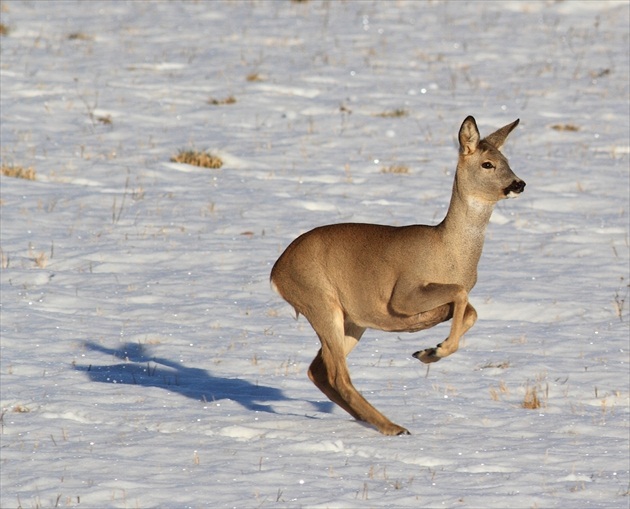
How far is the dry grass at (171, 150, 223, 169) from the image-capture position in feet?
54.5

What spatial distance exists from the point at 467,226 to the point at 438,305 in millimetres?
537

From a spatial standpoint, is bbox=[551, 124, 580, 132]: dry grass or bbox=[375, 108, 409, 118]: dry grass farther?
bbox=[375, 108, 409, 118]: dry grass

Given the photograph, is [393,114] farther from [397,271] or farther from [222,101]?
[397,271]

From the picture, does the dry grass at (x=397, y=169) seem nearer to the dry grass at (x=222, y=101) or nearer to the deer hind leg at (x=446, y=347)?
the dry grass at (x=222, y=101)

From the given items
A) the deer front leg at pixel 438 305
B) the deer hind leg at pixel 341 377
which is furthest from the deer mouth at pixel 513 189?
the deer hind leg at pixel 341 377

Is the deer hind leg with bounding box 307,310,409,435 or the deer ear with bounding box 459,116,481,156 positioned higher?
the deer ear with bounding box 459,116,481,156

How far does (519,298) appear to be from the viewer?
481 inches

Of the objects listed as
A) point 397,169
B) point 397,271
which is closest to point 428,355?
point 397,271

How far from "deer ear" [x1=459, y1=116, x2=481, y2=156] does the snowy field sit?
70.4 inches

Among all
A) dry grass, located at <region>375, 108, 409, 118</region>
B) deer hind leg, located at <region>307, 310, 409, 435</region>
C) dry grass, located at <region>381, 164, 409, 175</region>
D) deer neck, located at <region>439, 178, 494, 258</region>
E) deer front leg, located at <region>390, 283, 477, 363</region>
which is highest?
deer neck, located at <region>439, 178, 494, 258</region>

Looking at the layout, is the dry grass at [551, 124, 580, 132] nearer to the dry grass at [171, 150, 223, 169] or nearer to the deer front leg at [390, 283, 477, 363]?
the dry grass at [171, 150, 223, 169]

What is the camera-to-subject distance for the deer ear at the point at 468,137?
26.3 ft

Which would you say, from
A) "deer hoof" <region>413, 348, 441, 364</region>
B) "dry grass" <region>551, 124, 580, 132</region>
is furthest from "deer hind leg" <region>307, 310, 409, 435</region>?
"dry grass" <region>551, 124, 580, 132</region>

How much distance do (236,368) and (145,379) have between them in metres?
0.76
